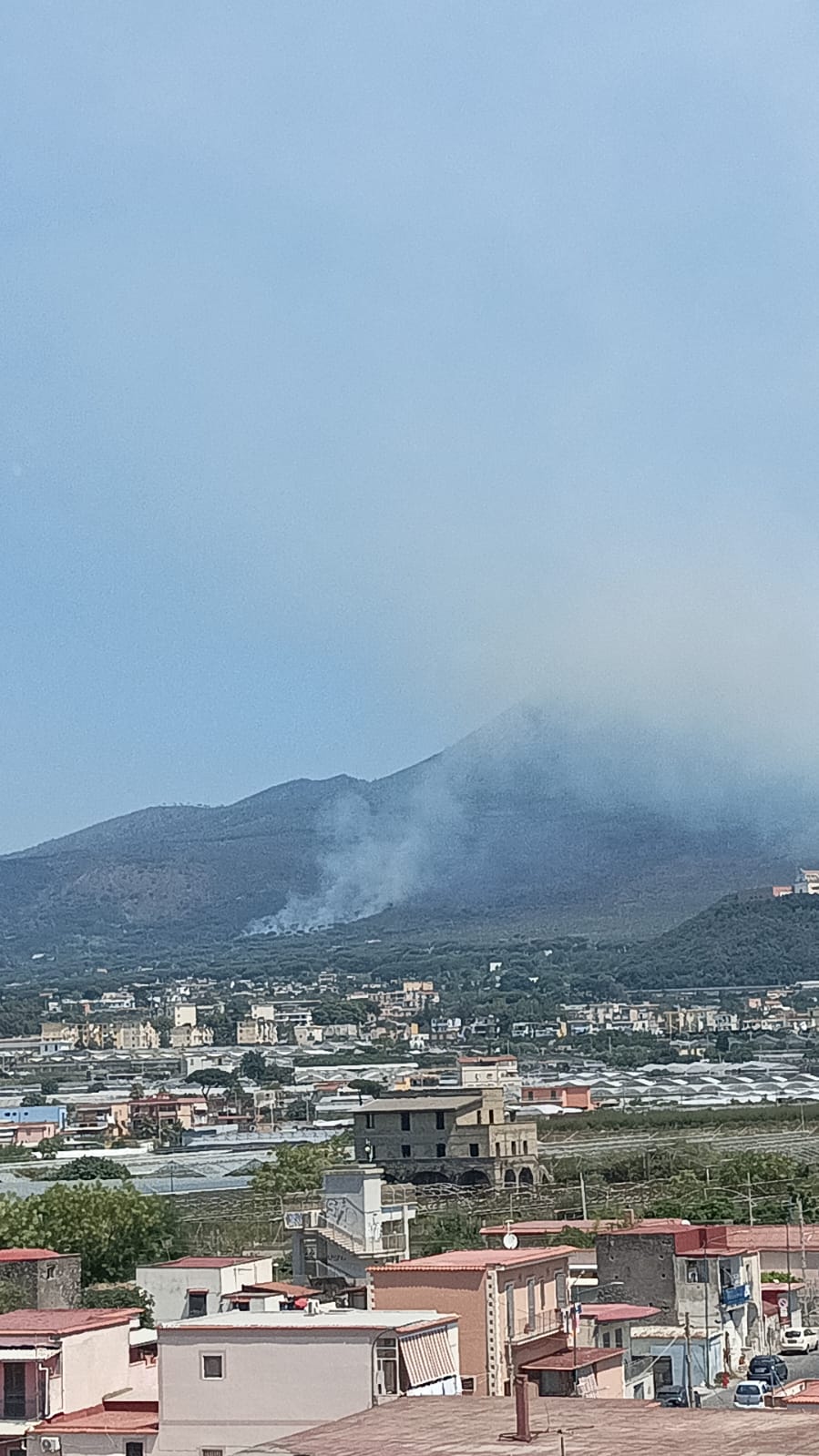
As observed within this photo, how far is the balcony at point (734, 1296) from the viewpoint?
23625mm

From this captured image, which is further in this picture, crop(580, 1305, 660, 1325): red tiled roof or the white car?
the white car

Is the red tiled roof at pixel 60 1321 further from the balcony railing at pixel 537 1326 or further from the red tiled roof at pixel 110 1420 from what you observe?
the balcony railing at pixel 537 1326

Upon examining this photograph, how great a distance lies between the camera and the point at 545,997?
186 metres

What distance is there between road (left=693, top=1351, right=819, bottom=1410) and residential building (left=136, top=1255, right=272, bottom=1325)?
4.56 meters

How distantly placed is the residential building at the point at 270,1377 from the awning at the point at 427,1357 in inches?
0.6

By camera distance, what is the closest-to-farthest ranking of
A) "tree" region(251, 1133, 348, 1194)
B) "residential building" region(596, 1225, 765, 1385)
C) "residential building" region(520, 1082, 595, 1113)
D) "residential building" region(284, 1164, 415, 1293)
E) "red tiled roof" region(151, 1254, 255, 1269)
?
"red tiled roof" region(151, 1254, 255, 1269)
"residential building" region(596, 1225, 765, 1385)
"residential building" region(284, 1164, 415, 1293)
"tree" region(251, 1133, 348, 1194)
"residential building" region(520, 1082, 595, 1113)

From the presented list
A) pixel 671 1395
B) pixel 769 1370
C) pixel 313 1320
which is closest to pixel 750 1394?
pixel 671 1395

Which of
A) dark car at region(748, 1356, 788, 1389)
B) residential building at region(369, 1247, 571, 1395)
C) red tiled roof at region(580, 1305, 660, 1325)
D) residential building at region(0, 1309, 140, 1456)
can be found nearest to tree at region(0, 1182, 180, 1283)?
red tiled roof at region(580, 1305, 660, 1325)

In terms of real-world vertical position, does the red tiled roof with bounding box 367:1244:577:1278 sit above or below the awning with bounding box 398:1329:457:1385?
above

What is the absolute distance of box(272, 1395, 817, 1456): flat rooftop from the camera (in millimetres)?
11531

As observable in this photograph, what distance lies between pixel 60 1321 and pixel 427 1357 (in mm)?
3359

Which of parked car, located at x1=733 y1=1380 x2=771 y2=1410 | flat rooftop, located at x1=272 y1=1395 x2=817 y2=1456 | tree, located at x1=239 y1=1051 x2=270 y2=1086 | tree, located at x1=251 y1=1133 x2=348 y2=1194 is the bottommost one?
parked car, located at x1=733 y1=1380 x2=771 y2=1410

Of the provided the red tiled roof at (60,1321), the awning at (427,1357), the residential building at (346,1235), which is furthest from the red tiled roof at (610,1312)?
the red tiled roof at (60,1321)

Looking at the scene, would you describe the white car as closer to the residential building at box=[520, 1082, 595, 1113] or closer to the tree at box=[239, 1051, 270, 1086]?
the residential building at box=[520, 1082, 595, 1113]
